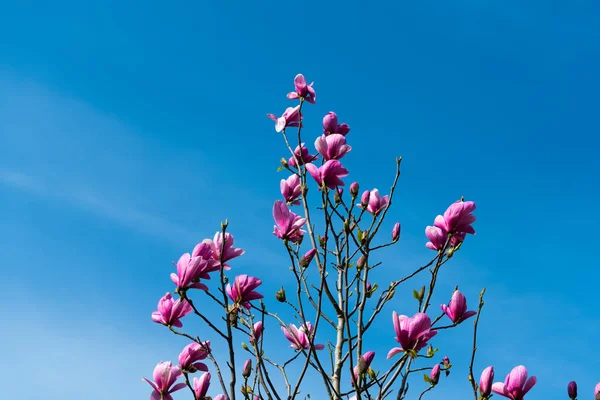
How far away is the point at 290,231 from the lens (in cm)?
318

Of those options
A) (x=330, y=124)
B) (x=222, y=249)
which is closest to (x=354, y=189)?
(x=330, y=124)

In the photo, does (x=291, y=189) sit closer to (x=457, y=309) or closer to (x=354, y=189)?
(x=354, y=189)

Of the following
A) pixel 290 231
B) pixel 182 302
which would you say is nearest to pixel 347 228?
pixel 290 231

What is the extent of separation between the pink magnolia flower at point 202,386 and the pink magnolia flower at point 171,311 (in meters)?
0.33

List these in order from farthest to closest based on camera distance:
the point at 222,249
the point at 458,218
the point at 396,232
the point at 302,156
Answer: the point at 302,156, the point at 396,232, the point at 458,218, the point at 222,249

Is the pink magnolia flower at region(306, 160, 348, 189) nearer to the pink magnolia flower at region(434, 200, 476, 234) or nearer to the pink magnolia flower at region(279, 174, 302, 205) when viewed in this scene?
the pink magnolia flower at region(279, 174, 302, 205)

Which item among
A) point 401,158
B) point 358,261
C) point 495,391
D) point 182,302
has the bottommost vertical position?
point 495,391

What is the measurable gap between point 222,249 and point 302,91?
5.72ft

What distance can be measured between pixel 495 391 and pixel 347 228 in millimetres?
1257

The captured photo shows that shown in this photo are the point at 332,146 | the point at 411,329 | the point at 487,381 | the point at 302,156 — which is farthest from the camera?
the point at 302,156

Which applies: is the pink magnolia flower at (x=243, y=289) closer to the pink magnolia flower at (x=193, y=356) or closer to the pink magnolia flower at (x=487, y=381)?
the pink magnolia flower at (x=193, y=356)

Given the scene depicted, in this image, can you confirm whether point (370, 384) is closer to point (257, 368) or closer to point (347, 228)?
point (257, 368)

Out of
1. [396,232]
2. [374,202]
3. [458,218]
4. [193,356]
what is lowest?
[193,356]

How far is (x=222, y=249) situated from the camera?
2805 mm
